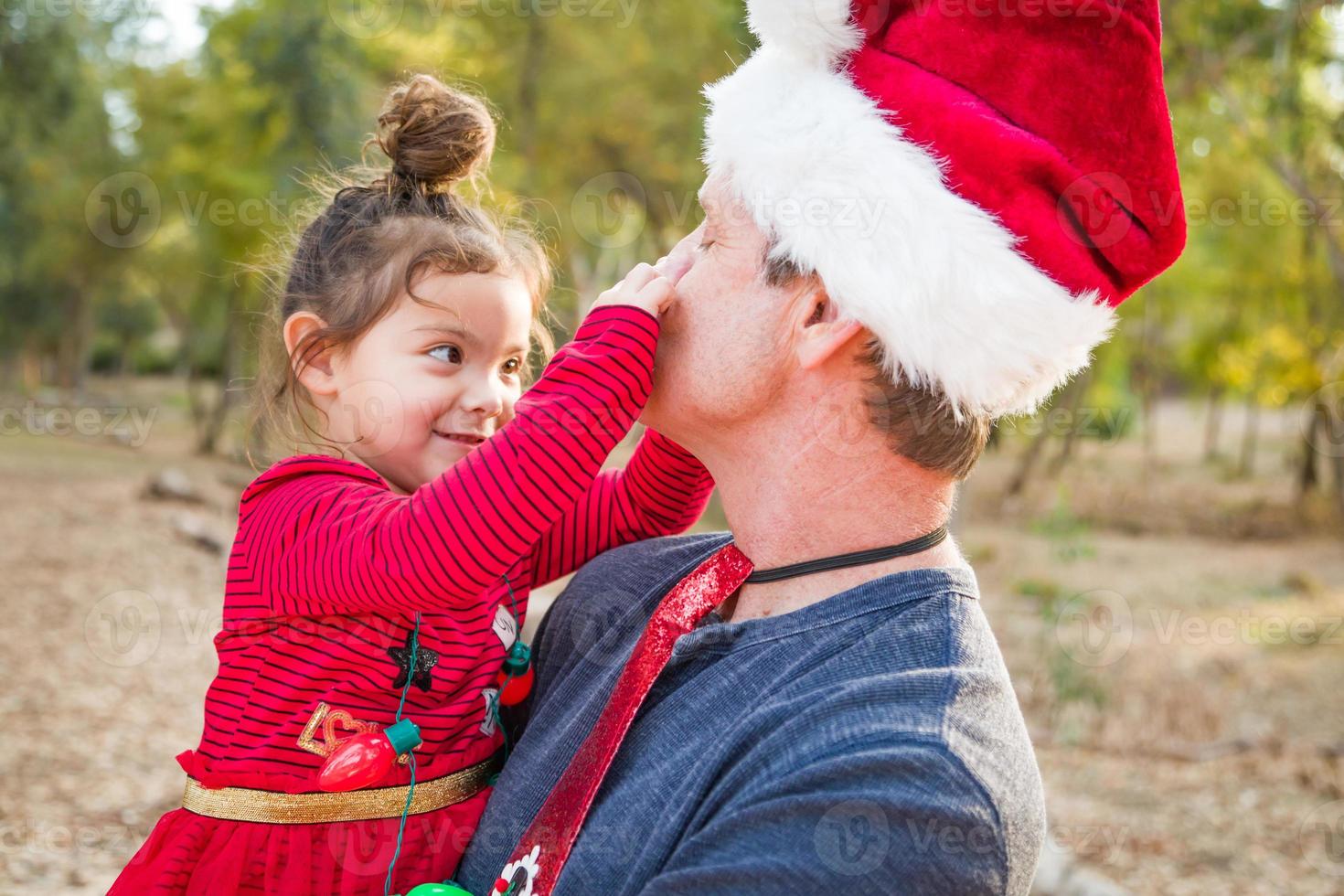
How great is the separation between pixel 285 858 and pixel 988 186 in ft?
5.17

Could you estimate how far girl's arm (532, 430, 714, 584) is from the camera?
2.30 meters

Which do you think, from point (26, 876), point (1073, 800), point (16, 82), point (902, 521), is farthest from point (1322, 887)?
point (16, 82)

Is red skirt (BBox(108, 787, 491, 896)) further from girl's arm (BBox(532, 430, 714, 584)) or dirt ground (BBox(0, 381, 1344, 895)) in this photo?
dirt ground (BBox(0, 381, 1344, 895))

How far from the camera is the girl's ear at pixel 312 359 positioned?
84.7 inches

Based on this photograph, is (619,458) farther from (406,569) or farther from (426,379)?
(406,569)

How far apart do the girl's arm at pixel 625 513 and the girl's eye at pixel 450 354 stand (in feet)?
1.38

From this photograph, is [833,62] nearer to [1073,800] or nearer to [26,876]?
[26,876]

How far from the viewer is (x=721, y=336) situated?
1802mm

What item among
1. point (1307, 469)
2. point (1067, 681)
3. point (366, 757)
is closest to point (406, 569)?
point (366, 757)

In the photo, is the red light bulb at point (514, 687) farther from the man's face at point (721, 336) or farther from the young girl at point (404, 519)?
the man's face at point (721, 336)

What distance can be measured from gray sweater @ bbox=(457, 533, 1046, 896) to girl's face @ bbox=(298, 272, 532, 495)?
516mm

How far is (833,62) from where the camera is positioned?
1.80 m

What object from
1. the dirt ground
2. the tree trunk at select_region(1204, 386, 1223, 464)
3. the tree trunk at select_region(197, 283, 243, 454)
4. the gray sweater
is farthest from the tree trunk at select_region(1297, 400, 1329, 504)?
the gray sweater

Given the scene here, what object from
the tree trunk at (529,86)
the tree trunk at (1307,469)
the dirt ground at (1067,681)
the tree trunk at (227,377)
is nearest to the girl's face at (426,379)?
the dirt ground at (1067,681)
